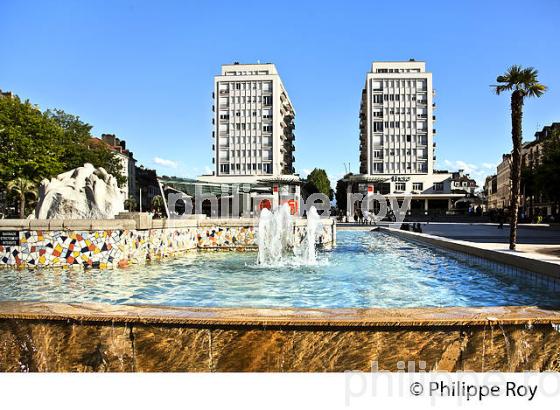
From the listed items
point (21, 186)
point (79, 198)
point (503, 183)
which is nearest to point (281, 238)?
point (79, 198)

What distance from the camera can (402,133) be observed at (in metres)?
99.4

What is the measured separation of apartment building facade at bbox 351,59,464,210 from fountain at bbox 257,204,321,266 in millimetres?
77884

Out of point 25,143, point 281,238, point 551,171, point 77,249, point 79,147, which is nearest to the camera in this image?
point 77,249

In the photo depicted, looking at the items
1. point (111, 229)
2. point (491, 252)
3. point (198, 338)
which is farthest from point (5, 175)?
point (198, 338)

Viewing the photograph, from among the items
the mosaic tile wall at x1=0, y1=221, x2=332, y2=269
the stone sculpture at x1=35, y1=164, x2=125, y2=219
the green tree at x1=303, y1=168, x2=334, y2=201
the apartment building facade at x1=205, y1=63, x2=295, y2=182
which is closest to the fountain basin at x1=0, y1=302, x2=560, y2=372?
the mosaic tile wall at x1=0, y1=221, x2=332, y2=269

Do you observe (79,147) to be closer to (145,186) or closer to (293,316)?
(293,316)

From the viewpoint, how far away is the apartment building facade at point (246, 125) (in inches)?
4011

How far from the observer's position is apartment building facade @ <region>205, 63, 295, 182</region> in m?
102

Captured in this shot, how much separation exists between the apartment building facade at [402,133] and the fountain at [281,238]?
77884 mm

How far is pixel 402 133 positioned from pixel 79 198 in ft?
295

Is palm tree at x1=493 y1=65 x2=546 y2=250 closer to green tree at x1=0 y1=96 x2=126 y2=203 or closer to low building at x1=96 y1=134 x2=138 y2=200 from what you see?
green tree at x1=0 y1=96 x2=126 y2=203

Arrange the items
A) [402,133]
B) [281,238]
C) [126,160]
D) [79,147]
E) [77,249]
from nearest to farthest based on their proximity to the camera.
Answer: [77,249] < [281,238] < [79,147] < [402,133] < [126,160]
